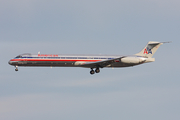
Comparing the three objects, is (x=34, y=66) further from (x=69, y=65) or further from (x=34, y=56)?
(x=69, y=65)

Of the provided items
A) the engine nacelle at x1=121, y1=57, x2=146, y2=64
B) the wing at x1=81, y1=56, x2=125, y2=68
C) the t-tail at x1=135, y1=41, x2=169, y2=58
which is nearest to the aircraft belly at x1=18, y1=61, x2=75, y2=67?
the wing at x1=81, y1=56, x2=125, y2=68

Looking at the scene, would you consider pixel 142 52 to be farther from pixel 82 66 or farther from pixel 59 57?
pixel 59 57

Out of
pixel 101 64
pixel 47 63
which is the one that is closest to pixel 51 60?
pixel 47 63

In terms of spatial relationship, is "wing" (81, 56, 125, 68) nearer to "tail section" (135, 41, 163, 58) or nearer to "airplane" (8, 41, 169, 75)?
"airplane" (8, 41, 169, 75)

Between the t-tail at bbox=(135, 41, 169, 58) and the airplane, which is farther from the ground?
the t-tail at bbox=(135, 41, 169, 58)

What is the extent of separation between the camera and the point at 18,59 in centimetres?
6031

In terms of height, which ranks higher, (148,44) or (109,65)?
(148,44)

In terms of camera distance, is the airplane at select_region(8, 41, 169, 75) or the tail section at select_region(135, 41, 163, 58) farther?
the tail section at select_region(135, 41, 163, 58)

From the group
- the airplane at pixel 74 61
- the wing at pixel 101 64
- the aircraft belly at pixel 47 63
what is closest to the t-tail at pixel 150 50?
the airplane at pixel 74 61

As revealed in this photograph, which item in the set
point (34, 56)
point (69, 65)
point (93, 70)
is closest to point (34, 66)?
point (34, 56)

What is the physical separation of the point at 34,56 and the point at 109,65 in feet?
54.5

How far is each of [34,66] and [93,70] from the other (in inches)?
520

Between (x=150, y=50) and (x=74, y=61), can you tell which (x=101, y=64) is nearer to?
(x=74, y=61)

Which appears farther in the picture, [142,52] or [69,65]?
[142,52]
